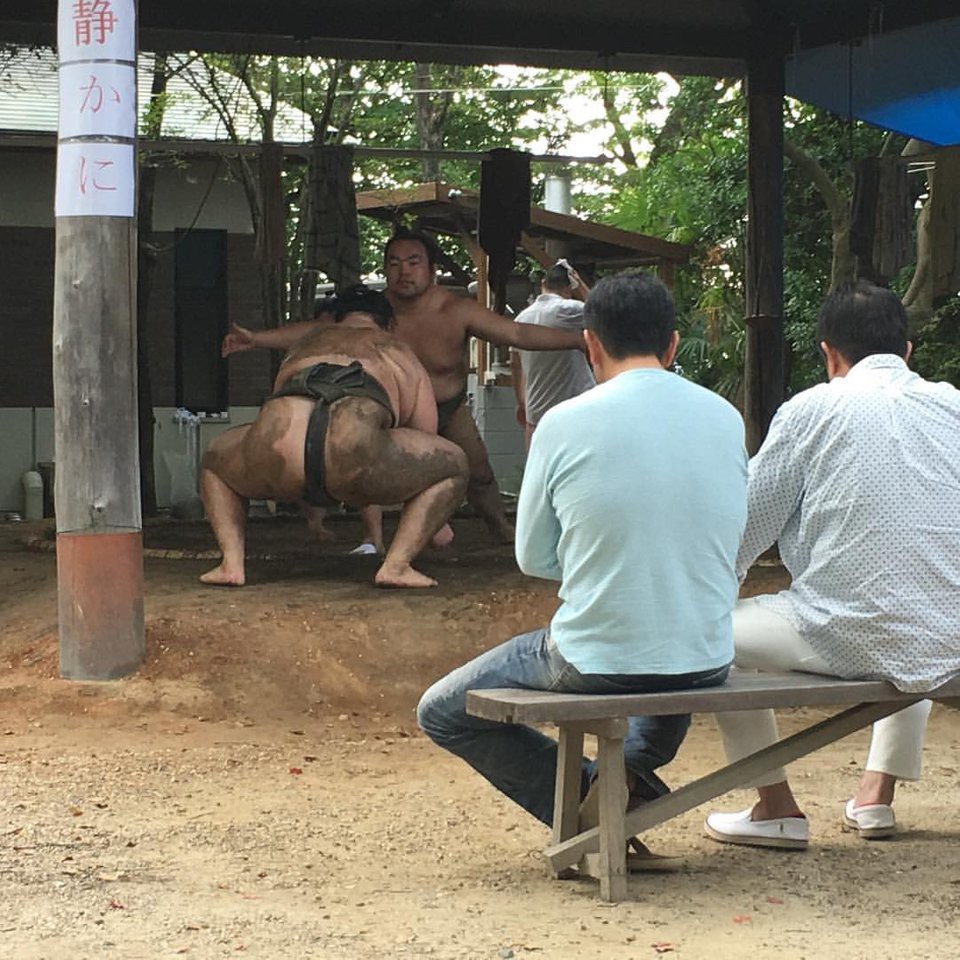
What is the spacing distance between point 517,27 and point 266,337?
291 cm

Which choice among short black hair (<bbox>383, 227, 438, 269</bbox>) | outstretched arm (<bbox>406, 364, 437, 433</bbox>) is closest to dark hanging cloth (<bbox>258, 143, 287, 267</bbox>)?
short black hair (<bbox>383, 227, 438, 269</bbox>)

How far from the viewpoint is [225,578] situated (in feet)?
24.7

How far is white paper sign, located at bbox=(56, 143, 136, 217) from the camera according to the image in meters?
6.07

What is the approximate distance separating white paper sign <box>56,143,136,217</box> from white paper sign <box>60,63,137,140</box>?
0.19 ft

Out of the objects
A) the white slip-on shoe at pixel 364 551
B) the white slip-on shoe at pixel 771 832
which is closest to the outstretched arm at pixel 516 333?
the white slip-on shoe at pixel 364 551

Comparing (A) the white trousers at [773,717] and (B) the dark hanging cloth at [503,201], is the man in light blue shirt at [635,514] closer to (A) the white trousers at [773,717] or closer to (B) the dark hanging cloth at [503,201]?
(A) the white trousers at [773,717]

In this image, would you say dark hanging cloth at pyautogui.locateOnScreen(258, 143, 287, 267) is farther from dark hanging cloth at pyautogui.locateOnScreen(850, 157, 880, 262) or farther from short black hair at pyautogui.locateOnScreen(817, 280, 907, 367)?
short black hair at pyautogui.locateOnScreen(817, 280, 907, 367)

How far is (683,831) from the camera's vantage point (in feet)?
15.4

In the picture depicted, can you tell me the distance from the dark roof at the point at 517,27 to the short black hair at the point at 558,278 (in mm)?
1471

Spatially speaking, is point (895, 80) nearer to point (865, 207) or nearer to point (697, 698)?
point (865, 207)

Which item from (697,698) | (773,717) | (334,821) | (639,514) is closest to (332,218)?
(334,821)

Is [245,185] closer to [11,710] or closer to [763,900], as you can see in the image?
[11,710]

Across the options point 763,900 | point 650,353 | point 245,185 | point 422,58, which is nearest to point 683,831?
point 763,900

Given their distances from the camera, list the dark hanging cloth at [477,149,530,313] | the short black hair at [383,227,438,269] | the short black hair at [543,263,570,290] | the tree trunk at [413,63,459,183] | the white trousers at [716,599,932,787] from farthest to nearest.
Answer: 1. the tree trunk at [413,63,459,183]
2. the dark hanging cloth at [477,149,530,313]
3. the short black hair at [543,263,570,290]
4. the short black hair at [383,227,438,269]
5. the white trousers at [716,599,932,787]
